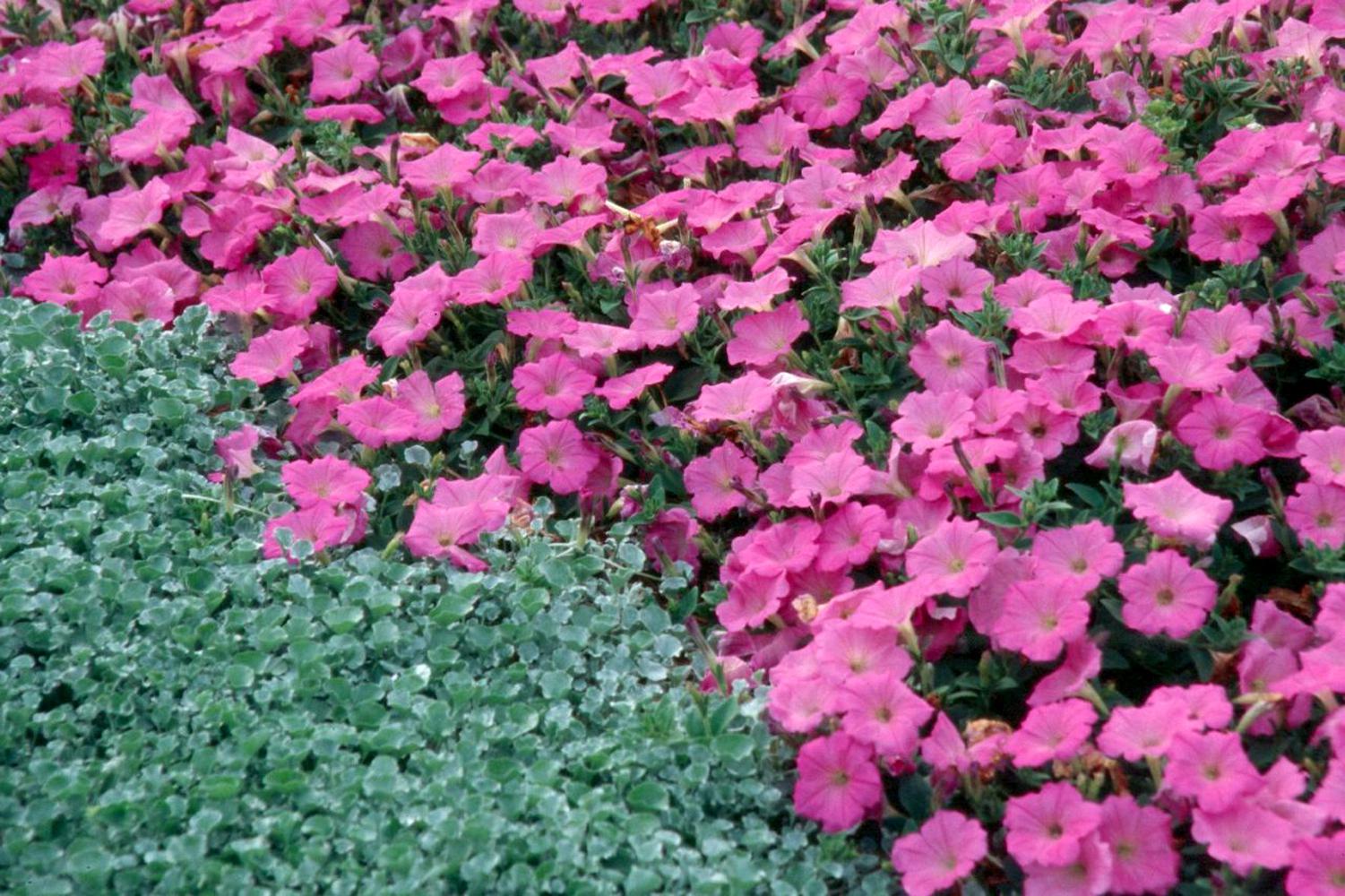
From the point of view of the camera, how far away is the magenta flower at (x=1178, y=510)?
213 centimetres

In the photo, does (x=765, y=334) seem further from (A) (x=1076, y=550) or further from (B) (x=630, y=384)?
(A) (x=1076, y=550)

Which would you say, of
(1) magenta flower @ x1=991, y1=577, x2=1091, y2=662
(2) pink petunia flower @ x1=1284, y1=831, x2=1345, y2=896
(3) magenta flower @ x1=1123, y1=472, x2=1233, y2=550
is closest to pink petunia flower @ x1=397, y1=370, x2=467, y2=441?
(1) magenta flower @ x1=991, y1=577, x2=1091, y2=662

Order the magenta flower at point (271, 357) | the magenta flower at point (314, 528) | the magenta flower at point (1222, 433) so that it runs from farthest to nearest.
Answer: the magenta flower at point (271, 357) < the magenta flower at point (314, 528) < the magenta flower at point (1222, 433)

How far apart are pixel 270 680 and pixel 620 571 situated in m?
0.55

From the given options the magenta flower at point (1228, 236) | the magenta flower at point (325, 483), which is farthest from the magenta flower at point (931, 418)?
the magenta flower at point (325, 483)

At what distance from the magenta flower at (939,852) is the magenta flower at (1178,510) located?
1.69 ft

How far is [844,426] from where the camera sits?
2449 millimetres

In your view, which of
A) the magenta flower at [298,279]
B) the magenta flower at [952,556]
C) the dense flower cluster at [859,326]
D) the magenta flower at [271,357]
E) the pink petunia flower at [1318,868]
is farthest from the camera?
the magenta flower at [298,279]

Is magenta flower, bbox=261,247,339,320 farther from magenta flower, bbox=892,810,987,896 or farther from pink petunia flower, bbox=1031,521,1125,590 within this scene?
magenta flower, bbox=892,810,987,896

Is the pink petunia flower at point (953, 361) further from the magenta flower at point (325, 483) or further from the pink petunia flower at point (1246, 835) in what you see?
the magenta flower at point (325, 483)

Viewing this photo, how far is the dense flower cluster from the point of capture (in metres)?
2.05

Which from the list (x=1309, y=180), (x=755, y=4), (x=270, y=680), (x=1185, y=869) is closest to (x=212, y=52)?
(x=755, y=4)

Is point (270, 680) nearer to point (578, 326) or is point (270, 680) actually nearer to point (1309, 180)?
point (578, 326)

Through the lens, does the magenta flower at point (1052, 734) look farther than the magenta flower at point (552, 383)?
No
